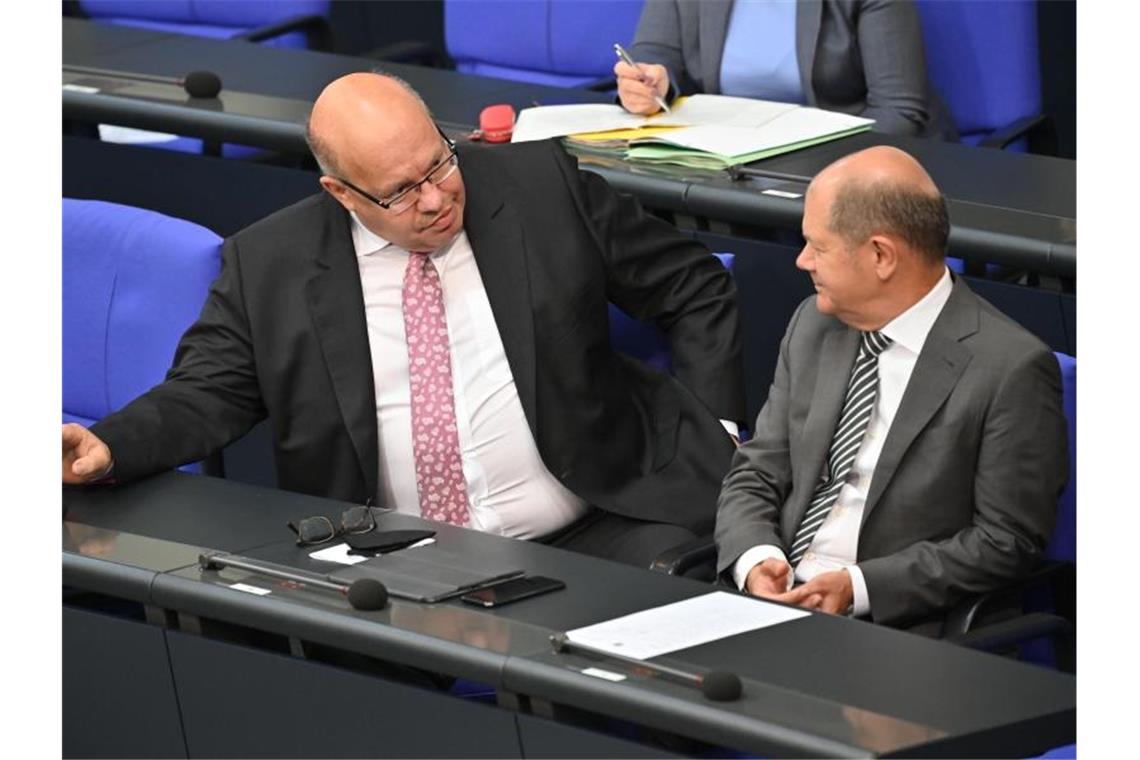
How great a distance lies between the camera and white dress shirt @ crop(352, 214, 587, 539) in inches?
139

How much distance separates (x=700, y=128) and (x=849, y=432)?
139cm

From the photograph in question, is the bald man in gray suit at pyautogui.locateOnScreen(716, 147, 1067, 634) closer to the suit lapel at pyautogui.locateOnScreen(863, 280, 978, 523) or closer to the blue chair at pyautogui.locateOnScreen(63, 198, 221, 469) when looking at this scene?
the suit lapel at pyautogui.locateOnScreen(863, 280, 978, 523)

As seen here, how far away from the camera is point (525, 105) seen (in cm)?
479

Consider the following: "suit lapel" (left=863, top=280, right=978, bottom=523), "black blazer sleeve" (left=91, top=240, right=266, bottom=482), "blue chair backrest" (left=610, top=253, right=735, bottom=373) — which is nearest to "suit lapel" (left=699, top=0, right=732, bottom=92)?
"blue chair backrest" (left=610, top=253, right=735, bottom=373)

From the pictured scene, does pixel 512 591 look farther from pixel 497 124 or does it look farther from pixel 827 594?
pixel 497 124

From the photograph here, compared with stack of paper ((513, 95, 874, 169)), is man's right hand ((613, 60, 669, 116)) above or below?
above

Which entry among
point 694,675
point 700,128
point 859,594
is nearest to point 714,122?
point 700,128

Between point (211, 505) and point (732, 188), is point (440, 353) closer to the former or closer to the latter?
point (211, 505)

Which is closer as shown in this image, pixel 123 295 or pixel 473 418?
pixel 473 418

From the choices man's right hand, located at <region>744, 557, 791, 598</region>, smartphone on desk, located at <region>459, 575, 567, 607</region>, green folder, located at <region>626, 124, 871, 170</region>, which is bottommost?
man's right hand, located at <region>744, 557, 791, 598</region>

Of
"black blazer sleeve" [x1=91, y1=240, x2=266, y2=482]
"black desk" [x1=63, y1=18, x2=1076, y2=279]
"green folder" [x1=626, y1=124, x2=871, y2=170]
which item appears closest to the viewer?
"black blazer sleeve" [x1=91, y1=240, x2=266, y2=482]

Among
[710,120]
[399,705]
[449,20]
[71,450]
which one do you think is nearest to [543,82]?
[449,20]

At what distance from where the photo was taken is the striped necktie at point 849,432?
3.12 metres

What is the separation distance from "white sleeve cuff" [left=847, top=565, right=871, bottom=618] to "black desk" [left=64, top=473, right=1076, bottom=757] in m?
0.28
